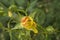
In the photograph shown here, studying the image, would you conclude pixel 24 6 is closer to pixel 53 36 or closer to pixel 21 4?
pixel 21 4

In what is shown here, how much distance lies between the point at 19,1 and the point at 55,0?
12.2 inches

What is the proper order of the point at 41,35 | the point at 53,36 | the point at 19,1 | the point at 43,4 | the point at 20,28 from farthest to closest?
the point at 43,4
the point at 53,36
the point at 19,1
the point at 41,35
the point at 20,28

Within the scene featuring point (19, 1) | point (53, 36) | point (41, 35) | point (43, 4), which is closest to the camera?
point (41, 35)

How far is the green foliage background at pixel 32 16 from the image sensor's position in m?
1.00

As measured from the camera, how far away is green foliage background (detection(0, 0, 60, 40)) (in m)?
1.00

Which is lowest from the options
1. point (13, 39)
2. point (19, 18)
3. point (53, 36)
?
point (53, 36)

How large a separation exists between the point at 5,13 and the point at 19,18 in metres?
0.10

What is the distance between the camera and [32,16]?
1049mm

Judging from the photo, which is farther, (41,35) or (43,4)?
(43,4)

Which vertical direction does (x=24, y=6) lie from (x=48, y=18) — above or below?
above

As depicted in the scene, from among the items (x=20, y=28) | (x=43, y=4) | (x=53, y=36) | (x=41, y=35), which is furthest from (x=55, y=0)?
(x=20, y=28)

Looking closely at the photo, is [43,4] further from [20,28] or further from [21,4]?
[20,28]

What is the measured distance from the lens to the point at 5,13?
106cm

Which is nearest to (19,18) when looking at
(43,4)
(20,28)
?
(20,28)
